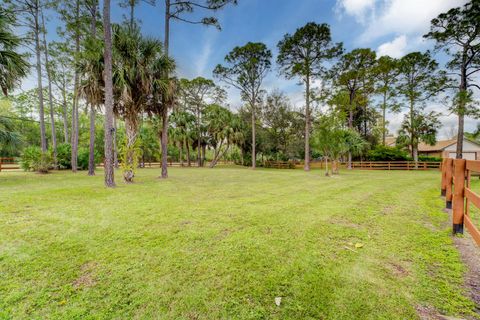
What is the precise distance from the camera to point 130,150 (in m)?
8.59

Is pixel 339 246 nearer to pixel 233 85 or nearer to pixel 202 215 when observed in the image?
pixel 202 215

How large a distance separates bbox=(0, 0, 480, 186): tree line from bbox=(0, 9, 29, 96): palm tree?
4 centimetres

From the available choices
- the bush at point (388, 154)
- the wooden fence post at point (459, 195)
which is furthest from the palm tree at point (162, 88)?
the bush at point (388, 154)

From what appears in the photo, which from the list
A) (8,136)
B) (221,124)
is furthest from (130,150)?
(221,124)

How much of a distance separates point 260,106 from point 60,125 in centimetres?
3191

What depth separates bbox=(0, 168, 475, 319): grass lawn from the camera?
1.66 meters

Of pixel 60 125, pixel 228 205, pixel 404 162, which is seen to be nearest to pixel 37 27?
pixel 228 205

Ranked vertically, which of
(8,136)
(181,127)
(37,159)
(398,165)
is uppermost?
(181,127)

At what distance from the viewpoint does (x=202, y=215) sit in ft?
13.5

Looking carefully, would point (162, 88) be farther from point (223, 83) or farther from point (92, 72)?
point (223, 83)

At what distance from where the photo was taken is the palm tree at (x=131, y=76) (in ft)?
26.7

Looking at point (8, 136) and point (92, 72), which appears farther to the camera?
point (8, 136)

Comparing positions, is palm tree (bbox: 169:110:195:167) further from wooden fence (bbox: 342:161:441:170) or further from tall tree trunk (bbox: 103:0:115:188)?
wooden fence (bbox: 342:161:441:170)

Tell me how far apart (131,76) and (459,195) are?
10.0 m
